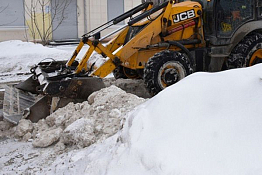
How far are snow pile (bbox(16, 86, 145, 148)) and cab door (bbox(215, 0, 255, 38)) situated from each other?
287cm

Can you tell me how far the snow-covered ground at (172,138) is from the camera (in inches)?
126

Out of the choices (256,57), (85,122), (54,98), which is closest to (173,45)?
(256,57)

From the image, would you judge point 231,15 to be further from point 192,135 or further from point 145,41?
point 192,135

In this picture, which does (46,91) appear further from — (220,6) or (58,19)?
(58,19)

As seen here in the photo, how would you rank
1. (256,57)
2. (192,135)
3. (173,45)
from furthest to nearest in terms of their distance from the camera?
(256,57), (173,45), (192,135)

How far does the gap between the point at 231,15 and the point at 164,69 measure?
1.88 m

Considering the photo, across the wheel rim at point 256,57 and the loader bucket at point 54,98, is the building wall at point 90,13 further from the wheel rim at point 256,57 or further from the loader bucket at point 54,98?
the loader bucket at point 54,98

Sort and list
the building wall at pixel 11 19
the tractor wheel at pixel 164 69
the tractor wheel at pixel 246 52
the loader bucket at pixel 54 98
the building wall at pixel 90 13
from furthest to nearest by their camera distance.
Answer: the building wall at pixel 90 13
the building wall at pixel 11 19
the tractor wheel at pixel 246 52
the tractor wheel at pixel 164 69
the loader bucket at pixel 54 98

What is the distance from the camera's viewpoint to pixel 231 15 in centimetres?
764

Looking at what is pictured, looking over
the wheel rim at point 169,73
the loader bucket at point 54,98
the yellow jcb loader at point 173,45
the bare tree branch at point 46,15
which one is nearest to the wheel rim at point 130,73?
the yellow jcb loader at point 173,45

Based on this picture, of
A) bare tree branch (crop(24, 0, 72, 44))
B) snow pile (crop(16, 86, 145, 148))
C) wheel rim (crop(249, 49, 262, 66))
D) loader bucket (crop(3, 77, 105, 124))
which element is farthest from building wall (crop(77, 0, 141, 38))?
snow pile (crop(16, 86, 145, 148))

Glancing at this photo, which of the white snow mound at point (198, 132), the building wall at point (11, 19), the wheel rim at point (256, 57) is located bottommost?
the building wall at point (11, 19)

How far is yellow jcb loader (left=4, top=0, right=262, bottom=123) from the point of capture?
6953 mm

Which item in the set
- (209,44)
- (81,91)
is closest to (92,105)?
(81,91)
